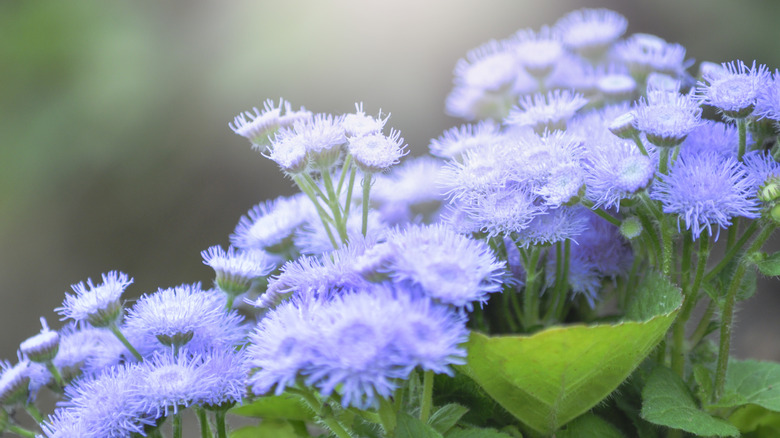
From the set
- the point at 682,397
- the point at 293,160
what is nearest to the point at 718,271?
the point at 682,397

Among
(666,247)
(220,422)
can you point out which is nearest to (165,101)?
(220,422)

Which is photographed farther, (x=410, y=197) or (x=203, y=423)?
(x=410, y=197)

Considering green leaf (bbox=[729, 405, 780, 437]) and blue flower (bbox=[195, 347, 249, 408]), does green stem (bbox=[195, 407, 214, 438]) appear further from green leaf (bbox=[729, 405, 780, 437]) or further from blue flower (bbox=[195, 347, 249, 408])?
green leaf (bbox=[729, 405, 780, 437])

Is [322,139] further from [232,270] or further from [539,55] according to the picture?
[539,55]

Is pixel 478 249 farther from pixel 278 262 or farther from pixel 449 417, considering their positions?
pixel 278 262

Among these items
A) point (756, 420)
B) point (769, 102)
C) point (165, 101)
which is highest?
point (165, 101)

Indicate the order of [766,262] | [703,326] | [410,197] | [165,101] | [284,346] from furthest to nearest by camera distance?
[165,101] < [410,197] < [703,326] < [766,262] < [284,346]
